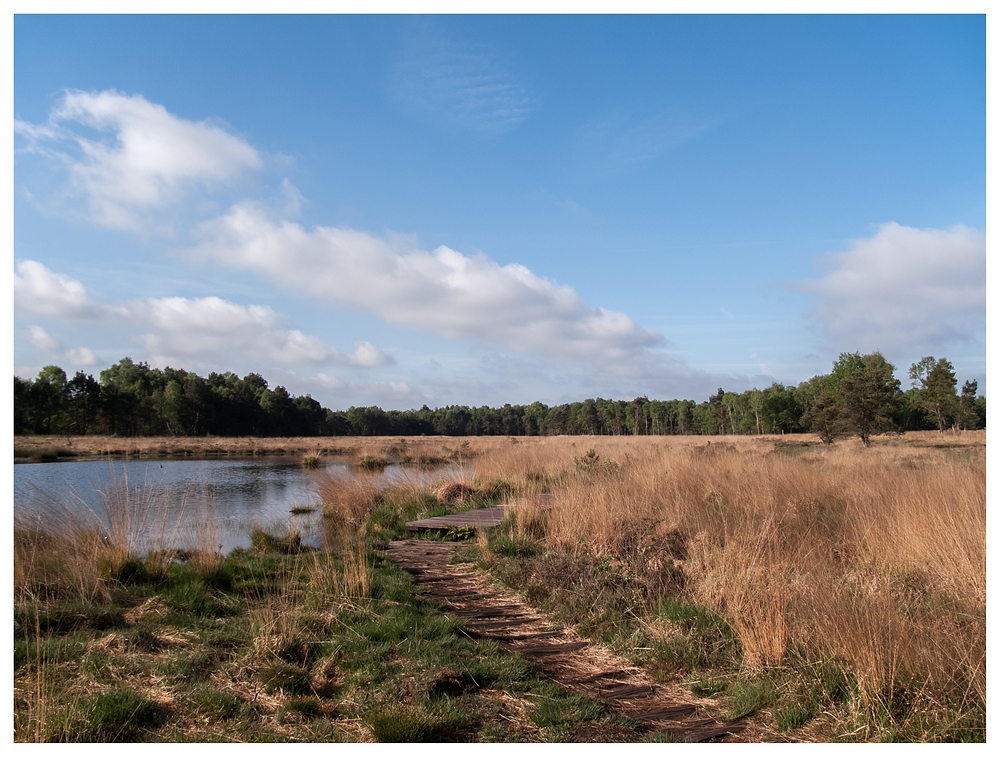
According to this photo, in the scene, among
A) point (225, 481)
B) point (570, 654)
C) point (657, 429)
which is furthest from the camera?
point (657, 429)

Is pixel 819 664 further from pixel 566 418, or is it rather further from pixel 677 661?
pixel 566 418

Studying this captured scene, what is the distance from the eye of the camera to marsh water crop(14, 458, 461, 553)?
23.3ft

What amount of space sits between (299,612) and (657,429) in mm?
97539

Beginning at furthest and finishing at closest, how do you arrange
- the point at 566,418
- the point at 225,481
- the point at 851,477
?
the point at 566,418 → the point at 225,481 → the point at 851,477

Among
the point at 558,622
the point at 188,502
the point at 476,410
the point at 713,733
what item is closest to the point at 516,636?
the point at 558,622

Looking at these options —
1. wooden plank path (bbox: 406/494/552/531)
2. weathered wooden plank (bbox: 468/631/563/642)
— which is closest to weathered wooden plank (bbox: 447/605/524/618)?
weathered wooden plank (bbox: 468/631/563/642)

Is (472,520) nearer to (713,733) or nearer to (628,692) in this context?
(628,692)

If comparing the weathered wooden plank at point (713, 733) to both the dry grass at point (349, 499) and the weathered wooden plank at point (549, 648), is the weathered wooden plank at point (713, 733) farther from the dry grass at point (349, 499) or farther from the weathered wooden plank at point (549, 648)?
the dry grass at point (349, 499)

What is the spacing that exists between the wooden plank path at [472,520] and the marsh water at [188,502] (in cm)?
181

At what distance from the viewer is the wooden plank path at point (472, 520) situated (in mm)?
9883

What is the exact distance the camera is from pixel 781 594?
4.39 meters
